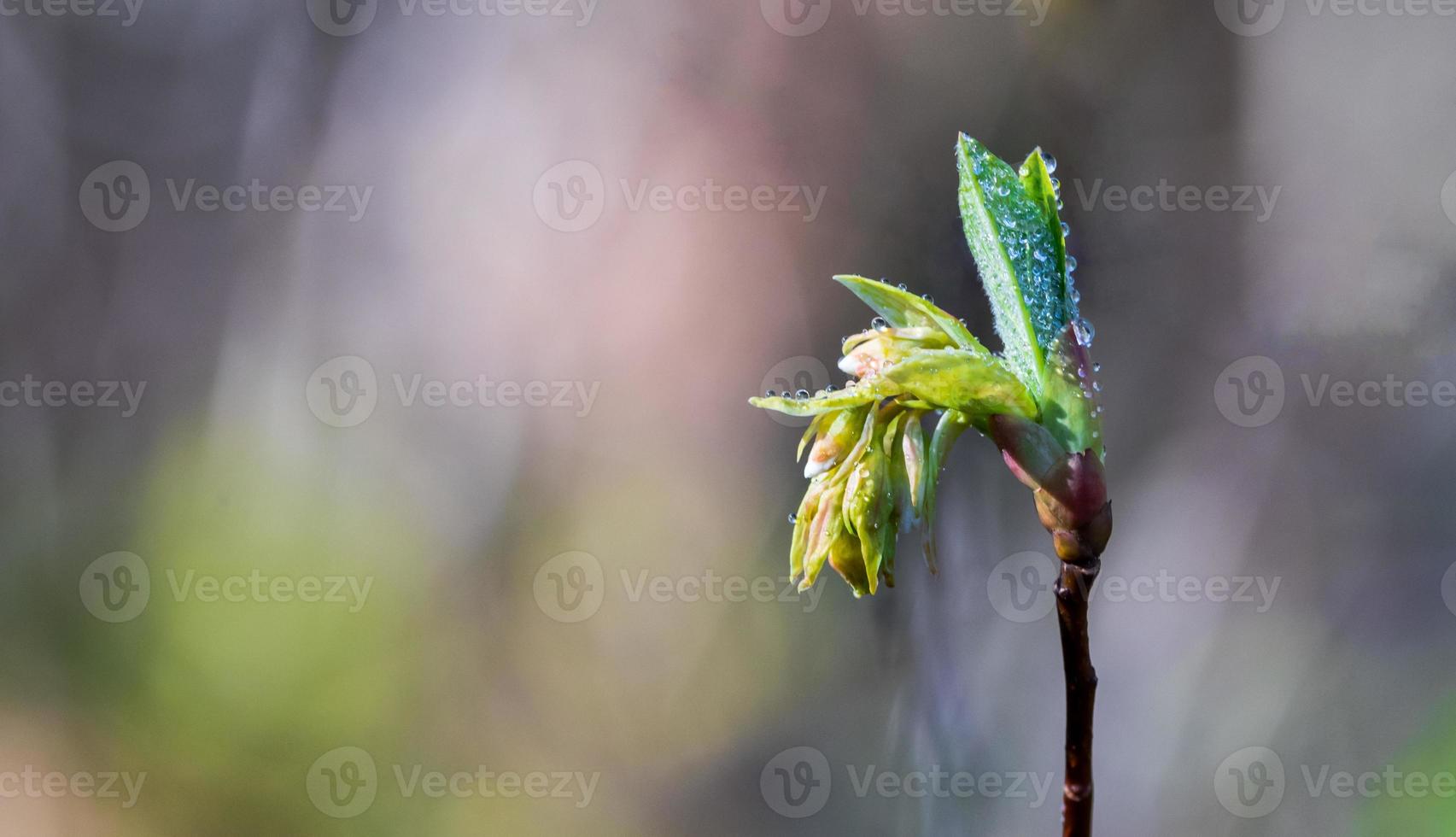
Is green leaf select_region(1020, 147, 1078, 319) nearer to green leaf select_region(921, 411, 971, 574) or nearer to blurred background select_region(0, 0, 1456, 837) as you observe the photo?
green leaf select_region(921, 411, 971, 574)

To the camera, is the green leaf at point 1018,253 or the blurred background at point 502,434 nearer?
the green leaf at point 1018,253

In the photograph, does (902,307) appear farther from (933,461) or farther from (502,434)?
(502,434)

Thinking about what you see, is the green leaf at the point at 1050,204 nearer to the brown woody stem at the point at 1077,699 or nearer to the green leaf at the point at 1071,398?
the green leaf at the point at 1071,398

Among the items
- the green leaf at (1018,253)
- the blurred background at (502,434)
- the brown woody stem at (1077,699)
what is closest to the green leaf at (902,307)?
the green leaf at (1018,253)

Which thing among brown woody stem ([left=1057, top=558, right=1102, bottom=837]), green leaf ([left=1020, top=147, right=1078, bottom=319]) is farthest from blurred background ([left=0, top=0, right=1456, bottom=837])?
brown woody stem ([left=1057, top=558, right=1102, bottom=837])

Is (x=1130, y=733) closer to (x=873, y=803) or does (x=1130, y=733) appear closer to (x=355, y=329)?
(x=873, y=803)
